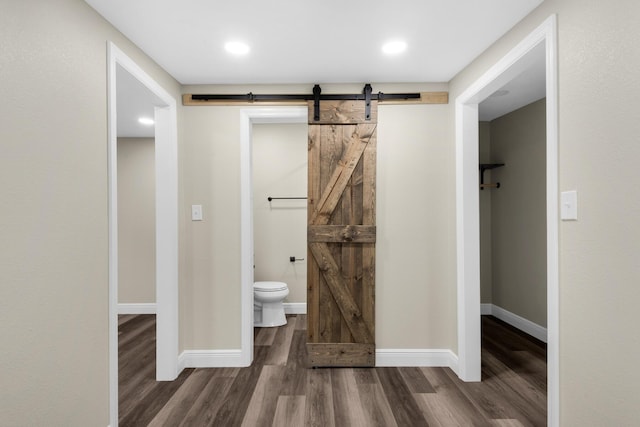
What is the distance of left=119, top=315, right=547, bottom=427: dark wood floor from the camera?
208cm

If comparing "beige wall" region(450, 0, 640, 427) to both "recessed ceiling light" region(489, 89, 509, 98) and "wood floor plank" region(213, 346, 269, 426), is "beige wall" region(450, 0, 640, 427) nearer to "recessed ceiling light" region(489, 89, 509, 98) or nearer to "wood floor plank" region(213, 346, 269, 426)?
"recessed ceiling light" region(489, 89, 509, 98)

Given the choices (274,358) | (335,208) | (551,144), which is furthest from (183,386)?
(551,144)

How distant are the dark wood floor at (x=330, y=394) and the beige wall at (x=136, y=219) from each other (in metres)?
1.54

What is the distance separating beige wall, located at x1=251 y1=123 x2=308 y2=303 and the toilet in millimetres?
452

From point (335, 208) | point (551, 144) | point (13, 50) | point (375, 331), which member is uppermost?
point (13, 50)

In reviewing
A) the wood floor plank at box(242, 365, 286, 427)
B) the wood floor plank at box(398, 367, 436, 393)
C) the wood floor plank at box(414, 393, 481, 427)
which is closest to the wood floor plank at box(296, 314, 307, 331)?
the wood floor plank at box(242, 365, 286, 427)

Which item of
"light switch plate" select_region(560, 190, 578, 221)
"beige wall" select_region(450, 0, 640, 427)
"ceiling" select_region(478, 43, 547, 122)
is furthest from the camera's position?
"ceiling" select_region(478, 43, 547, 122)

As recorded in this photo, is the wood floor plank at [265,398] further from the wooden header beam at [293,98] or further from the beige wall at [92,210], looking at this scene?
the wooden header beam at [293,98]

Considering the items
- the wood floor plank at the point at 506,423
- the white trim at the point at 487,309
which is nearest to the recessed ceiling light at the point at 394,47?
the wood floor plank at the point at 506,423

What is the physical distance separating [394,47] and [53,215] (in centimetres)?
220

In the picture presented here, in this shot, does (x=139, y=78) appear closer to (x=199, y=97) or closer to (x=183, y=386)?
(x=199, y=97)

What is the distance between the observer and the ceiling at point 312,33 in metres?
1.77

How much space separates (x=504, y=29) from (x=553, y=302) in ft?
5.36

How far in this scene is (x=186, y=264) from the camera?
9.20 ft
